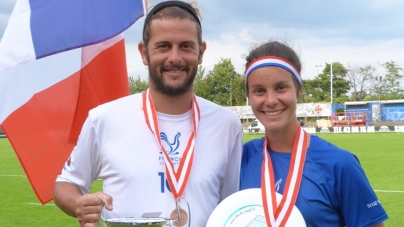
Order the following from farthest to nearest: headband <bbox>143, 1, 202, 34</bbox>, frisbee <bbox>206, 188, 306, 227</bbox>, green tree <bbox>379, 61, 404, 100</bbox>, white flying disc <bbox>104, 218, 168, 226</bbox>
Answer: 1. green tree <bbox>379, 61, 404, 100</bbox>
2. headband <bbox>143, 1, 202, 34</bbox>
3. frisbee <bbox>206, 188, 306, 227</bbox>
4. white flying disc <bbox>104, 218, 168, 226</bbox>

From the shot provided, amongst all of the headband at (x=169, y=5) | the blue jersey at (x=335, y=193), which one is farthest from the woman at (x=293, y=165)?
the headband at (x=169, y=5)

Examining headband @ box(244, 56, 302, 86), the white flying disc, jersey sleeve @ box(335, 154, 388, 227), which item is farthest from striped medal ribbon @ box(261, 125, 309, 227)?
the white flying disc

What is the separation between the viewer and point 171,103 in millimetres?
2836

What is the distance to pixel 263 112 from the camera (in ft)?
8.51

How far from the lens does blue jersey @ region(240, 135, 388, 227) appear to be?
7.95 feet

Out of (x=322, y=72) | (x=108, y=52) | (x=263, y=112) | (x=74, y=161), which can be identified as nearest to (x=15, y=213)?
(x=108, y=52)

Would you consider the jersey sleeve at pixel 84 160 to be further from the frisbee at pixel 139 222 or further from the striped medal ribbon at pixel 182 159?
the frisbee at pixel 139 222

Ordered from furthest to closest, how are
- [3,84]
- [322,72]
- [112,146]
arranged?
[322,72]
[3,84]
[112,146]

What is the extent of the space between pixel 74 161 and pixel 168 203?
579 mm

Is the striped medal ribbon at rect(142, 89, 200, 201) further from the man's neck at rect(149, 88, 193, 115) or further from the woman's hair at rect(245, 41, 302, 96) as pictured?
the woman's hair at rect(245, 41, 302, 96)

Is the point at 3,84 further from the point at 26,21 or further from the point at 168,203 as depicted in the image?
the point at 168,203

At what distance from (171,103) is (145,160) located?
0.36m

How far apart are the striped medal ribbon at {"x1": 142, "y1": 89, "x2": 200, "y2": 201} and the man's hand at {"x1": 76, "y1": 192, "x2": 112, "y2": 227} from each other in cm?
51

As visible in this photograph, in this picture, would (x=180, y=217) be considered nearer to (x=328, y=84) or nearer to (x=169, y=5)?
(x=169, y=5)
